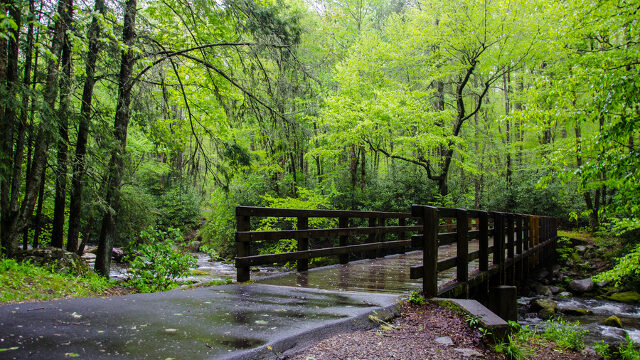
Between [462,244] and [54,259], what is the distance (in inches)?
311

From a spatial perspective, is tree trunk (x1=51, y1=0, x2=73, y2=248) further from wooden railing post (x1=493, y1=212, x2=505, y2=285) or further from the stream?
the stream

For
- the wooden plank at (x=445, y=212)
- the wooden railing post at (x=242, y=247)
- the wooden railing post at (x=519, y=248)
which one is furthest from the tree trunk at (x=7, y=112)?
Result: the wooden railing post at (x=519, y=248)

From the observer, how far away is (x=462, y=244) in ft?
17.6

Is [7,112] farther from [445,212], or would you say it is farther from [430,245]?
[445,212]

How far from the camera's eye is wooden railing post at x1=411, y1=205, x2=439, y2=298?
15.0ft

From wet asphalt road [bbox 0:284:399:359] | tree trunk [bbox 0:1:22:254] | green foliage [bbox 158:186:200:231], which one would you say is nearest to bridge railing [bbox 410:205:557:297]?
wet asphalt road [bbox 0:284:399:359]

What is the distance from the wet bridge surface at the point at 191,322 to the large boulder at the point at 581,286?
1098cm

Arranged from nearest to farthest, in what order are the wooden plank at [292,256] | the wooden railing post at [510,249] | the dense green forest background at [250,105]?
the wooden plank at [292,256]
the dense green forest background at [250,105]
the wooden railing post at [510,249]

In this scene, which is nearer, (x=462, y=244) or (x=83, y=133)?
(x=462, y=244)

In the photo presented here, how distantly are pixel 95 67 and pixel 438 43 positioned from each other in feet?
46.9

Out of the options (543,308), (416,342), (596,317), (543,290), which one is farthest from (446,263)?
(543,290)

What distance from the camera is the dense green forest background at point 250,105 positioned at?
272 inches

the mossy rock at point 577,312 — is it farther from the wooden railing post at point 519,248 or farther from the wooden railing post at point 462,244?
the wooden railing post at point 462,244

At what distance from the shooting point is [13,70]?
6902mm
